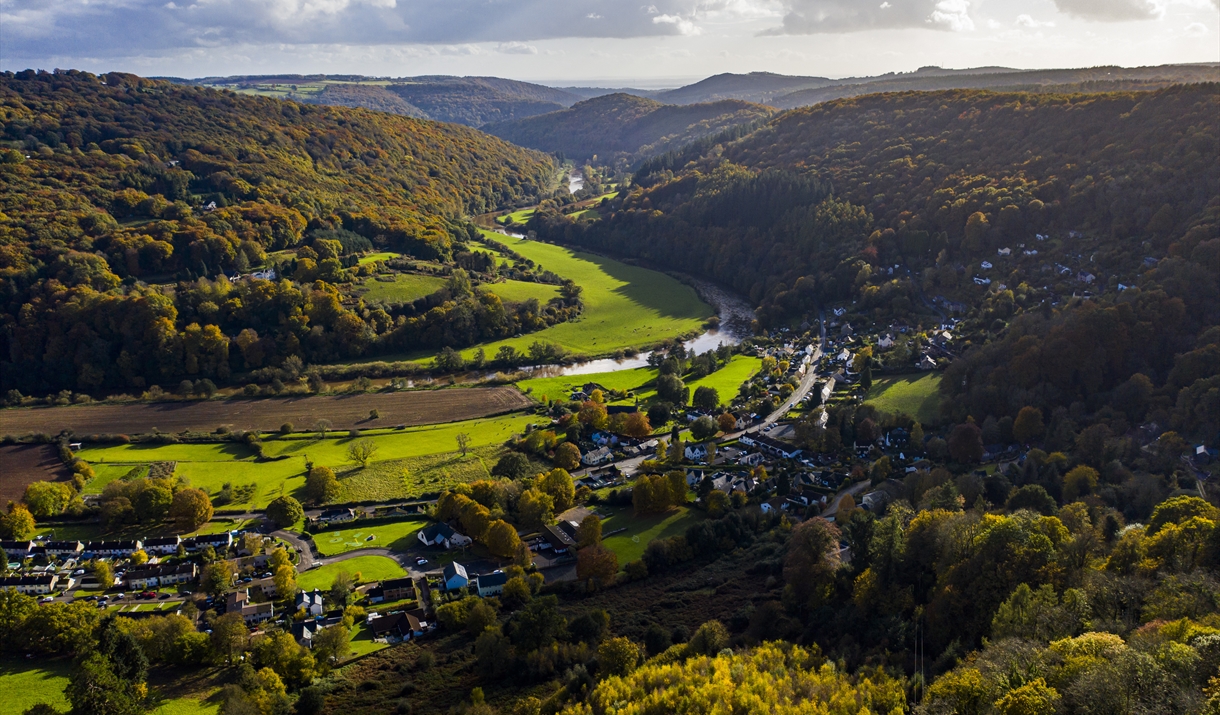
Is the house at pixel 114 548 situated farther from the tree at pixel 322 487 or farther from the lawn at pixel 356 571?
the lawn at pixel 356 571

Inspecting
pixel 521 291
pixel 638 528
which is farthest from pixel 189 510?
pixel 521 291

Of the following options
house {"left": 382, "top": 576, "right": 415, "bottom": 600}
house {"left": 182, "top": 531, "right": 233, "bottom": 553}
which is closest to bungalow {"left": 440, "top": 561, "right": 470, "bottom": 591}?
house {"left": 382, "top": 576, "right": 415, "bottom": 600}

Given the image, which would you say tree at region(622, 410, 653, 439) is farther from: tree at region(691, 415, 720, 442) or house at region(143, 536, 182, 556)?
house at region(143, 536, 182, 556)

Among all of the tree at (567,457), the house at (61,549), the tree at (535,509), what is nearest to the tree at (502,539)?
the tree at (535,509)

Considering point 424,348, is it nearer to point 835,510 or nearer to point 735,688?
point 835,510

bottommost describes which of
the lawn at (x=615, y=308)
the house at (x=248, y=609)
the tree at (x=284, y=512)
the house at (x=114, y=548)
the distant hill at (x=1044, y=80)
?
the house at (x=248, y=609)
